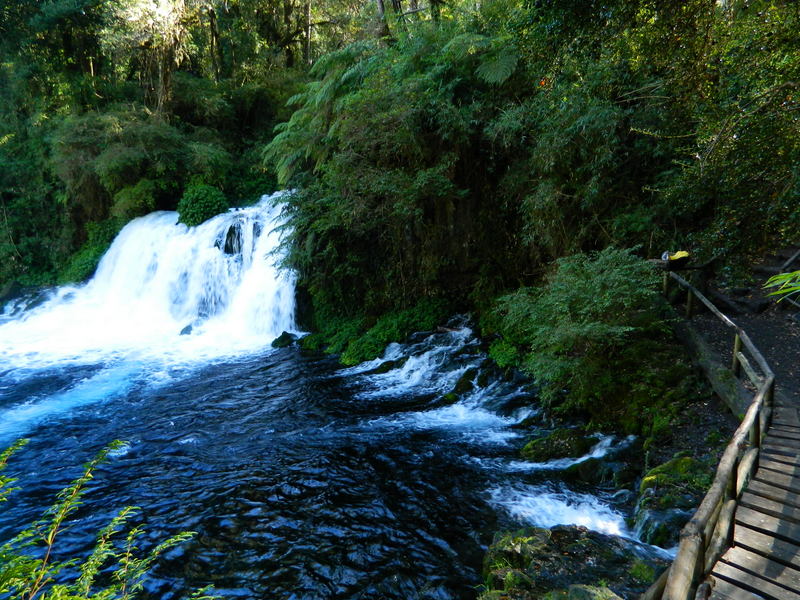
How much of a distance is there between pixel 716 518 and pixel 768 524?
1.70 feet

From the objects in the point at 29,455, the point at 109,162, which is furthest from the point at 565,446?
the point at 109,162

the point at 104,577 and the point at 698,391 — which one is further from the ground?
the point at 698,391

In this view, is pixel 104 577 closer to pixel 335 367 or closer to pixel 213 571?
pixel 213 571

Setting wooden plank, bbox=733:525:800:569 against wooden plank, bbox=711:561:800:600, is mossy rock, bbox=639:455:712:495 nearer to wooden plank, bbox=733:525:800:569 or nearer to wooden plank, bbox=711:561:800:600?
wooden plank, bbox=733:525:800:569

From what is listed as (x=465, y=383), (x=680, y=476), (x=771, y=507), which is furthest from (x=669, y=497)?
(x=465, y=383)

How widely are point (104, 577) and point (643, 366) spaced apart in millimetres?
7981

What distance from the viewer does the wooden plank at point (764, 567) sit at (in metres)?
3.53

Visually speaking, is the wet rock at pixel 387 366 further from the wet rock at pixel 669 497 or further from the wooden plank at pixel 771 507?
the wooden plank at pixel 771 507

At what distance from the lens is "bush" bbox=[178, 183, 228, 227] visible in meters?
18.3

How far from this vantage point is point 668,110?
8133 millimetres

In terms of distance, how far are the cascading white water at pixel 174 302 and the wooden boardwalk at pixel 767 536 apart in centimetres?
1125

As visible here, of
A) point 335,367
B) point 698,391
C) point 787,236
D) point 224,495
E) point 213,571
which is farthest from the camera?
point 335,367

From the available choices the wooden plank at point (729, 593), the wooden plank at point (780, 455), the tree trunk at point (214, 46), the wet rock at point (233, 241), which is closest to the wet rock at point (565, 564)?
the wooden plank at point (729, 593)

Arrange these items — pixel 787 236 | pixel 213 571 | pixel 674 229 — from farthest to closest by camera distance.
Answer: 1. pixel 674 229
2. pixel 787 236
3. pixel 213 571
